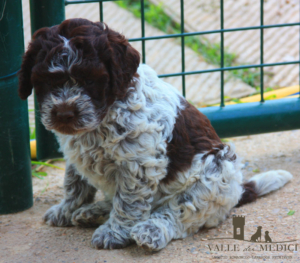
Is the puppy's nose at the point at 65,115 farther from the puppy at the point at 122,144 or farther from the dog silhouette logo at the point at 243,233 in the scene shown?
the dog silhouette logo at the point at 243,233

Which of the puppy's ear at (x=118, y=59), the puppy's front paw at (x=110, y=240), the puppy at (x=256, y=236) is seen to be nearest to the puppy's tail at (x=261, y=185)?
the puppy at (x=256, y=236)

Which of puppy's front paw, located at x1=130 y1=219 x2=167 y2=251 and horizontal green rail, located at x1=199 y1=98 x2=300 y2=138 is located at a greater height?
horizontal green rail, located at x1=199 y1=98 x2=300 y2=138

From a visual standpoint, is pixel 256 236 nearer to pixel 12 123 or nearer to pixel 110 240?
pixel 110 240

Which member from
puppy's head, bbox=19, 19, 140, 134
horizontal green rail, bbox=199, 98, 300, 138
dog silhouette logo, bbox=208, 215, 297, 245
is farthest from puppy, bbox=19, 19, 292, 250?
horizontal green rail, bbox=199, 98, 300, 138

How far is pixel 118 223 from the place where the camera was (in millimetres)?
4039

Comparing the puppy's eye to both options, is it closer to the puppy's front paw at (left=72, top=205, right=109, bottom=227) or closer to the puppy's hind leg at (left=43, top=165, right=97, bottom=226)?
the puppy's hind leg at (left=43, top=165, right=97, bottom=226)

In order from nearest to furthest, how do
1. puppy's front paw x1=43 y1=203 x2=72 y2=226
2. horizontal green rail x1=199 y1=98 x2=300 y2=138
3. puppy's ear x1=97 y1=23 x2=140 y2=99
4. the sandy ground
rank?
puppy's ear x1=97 y1=23 x2=140 y2=99
the sandy ground
puppy's front paw x1=43 y1=203 x2=72 y2=226
horizontal green rail x1=199 y1=98 x2=300 y2=138

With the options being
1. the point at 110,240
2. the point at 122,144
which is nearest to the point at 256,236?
the point at 110,240

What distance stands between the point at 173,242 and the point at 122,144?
1.03 meters

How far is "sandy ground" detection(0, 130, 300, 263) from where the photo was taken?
3812 millimetres

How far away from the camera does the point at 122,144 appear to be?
12.6 ft

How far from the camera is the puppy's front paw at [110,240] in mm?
3973

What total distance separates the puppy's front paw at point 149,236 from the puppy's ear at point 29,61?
1.51 metres

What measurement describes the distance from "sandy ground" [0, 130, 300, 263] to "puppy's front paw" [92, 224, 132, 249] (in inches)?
2.0
